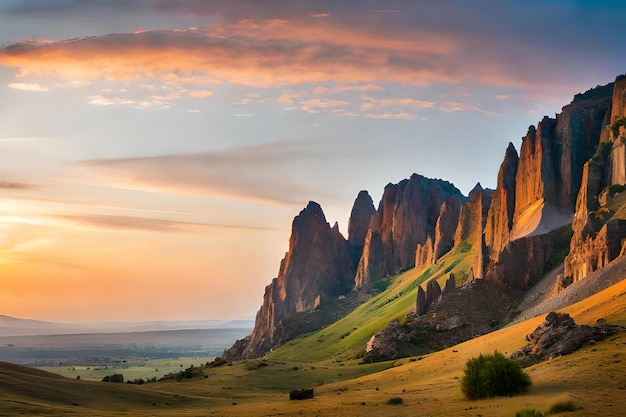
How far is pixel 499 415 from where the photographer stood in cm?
4572

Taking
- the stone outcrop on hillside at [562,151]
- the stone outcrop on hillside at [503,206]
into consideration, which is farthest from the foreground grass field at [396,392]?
the stone outcrop on hillside at [503,206]

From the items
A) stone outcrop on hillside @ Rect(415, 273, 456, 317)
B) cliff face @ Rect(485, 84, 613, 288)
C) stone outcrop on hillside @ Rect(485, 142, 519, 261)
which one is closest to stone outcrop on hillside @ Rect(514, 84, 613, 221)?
cliff face @ Rect(485, 84, 613, 288)

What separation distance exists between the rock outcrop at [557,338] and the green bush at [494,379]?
8.06 meters

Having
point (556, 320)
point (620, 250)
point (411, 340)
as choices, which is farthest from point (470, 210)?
point (556, 320)

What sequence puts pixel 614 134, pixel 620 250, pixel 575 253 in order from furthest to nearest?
pixel 614 134
pixel 575 253
pixel 620 250

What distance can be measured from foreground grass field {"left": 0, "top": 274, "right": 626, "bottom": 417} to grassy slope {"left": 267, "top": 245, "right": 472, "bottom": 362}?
47.9m

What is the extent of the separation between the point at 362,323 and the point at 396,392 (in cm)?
10457

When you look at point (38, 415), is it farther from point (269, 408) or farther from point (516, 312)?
point (516, 312)

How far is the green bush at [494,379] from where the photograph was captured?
176 feet

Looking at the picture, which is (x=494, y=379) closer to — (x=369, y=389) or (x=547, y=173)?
(x=369, y=389)

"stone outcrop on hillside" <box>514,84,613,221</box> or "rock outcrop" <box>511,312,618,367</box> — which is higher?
"stone outcrop on hillside" <box>514,84,613,221</box>

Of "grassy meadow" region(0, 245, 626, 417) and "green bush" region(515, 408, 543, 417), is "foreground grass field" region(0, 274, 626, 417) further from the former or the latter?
"green bush" region(515, 408, 543, 417)

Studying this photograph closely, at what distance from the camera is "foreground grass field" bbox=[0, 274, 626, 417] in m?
48.9

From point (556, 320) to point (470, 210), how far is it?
12311 centimetres
